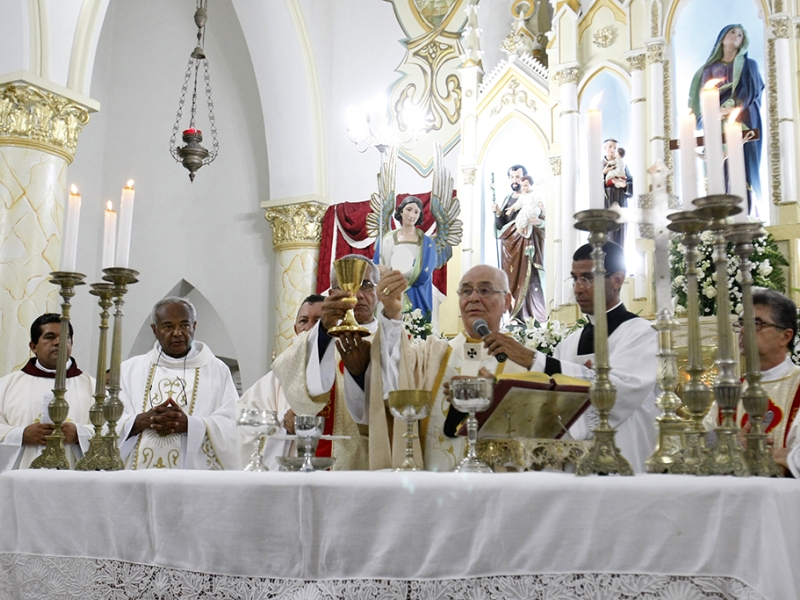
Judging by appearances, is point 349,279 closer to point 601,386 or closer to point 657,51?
point 601,386

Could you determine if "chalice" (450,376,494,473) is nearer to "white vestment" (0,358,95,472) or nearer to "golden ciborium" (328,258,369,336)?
"golden ciborium" (328,258,369,336)

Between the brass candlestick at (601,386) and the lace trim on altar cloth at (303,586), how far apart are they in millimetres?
375

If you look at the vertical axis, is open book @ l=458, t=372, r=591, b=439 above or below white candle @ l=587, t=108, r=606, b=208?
below

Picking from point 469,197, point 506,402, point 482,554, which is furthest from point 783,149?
point 482,554

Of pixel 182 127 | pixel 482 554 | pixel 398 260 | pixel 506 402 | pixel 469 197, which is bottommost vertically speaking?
pixel 482 554

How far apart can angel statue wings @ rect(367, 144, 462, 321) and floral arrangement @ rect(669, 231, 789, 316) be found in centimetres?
214

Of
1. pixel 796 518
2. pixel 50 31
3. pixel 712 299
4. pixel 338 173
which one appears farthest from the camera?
pixel 338 173

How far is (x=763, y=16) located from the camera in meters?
7.93

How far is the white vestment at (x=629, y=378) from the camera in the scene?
3.12m

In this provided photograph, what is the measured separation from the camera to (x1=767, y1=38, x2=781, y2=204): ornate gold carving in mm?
7578

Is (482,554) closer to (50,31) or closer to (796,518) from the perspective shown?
(796,518)

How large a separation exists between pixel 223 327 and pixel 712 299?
791cm

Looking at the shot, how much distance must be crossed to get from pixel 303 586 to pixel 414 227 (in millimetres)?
2596

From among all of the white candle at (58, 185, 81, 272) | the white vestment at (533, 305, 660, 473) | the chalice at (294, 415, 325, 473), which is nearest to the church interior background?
the white vestment at (533, 305, 660, 473)
